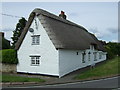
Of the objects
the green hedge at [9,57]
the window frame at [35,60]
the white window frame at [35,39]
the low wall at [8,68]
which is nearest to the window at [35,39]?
the white window frame at [35,39]

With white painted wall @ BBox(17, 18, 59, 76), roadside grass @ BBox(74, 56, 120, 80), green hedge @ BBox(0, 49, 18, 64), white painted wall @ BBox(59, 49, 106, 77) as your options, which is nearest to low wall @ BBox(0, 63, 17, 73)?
green hedge @ BBox(0, 49, 18, 64)

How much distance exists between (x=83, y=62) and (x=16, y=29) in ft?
65.5

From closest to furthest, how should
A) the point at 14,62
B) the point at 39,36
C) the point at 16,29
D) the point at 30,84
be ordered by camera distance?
the point at 30,84, the point at 39,36, the point at 14,62, the point at 16,29

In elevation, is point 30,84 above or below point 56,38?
below

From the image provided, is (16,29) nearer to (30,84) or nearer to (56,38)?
(56,38)

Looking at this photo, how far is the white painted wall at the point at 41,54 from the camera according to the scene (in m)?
18.0

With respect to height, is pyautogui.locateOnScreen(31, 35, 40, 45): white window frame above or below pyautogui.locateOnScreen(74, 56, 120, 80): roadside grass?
above

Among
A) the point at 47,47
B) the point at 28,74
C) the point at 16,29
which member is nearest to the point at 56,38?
the point at 47,47

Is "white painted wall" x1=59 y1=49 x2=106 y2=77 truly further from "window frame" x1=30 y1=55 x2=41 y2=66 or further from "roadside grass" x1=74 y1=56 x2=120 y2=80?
"window frame" x1=30 y1=55 x2=41 y2=66

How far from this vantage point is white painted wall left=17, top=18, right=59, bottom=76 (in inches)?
707

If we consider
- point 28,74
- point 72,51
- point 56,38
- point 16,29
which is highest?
point 16,29

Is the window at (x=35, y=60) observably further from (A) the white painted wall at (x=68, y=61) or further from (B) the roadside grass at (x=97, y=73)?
(B) the roadside grass at (x=97, y=73)

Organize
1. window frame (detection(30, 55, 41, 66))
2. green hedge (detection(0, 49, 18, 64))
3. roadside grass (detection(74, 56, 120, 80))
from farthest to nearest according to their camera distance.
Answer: green hedge (detection(0, 49, 18, 64))
window frame (detection(30, 55, 41, 66))
roadside grass (detection(74, 56, 120, 80))

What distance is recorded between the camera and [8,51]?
21078mm
